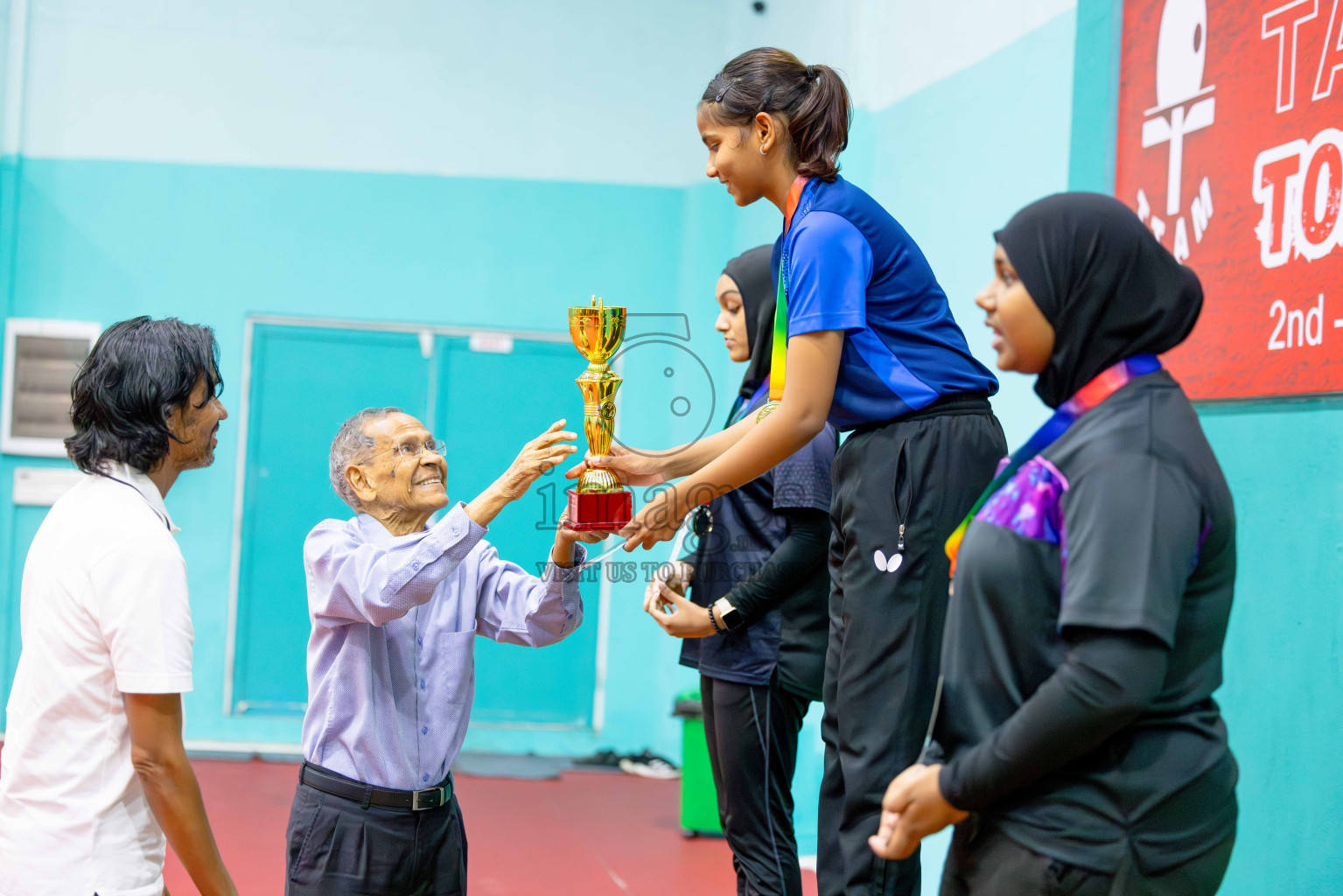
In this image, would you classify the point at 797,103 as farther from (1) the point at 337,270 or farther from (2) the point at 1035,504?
(1) the point at 337,270

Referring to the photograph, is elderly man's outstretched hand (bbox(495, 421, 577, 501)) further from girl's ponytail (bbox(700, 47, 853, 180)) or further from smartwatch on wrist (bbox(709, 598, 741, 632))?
smartwatch on wrist (bbox(709, 598, 741, 632))

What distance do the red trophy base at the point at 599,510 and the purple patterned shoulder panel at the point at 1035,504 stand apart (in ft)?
3.35

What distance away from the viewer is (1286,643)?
221 cm

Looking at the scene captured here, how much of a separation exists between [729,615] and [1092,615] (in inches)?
60.0

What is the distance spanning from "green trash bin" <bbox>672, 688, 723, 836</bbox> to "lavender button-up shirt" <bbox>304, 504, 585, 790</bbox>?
8.62 ft

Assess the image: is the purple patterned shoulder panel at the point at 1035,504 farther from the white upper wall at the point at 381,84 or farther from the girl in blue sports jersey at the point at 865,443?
the white upper wall at the point at 381,84

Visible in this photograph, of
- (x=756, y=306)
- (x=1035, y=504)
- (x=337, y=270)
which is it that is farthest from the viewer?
(x=337, y=270)

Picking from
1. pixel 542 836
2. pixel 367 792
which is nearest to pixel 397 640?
pixel 367 792

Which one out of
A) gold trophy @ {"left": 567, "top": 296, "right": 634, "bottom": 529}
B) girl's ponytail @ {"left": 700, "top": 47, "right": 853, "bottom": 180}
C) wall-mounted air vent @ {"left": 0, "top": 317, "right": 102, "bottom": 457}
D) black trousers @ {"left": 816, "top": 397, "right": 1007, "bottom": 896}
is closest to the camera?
black trousers @ {"left": 816, "top": 397, "right": 1007, "bottom": 896}

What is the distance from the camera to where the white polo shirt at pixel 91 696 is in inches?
64.8

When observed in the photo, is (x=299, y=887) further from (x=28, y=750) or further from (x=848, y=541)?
(x=848, y=541)

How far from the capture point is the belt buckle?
2.14 m

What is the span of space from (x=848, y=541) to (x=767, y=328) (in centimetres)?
99

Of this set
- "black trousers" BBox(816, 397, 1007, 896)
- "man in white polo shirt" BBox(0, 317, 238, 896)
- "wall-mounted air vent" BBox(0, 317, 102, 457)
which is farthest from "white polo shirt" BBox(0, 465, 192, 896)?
"wall-mounted air vent" BBox(0, 317, 102, 457)
